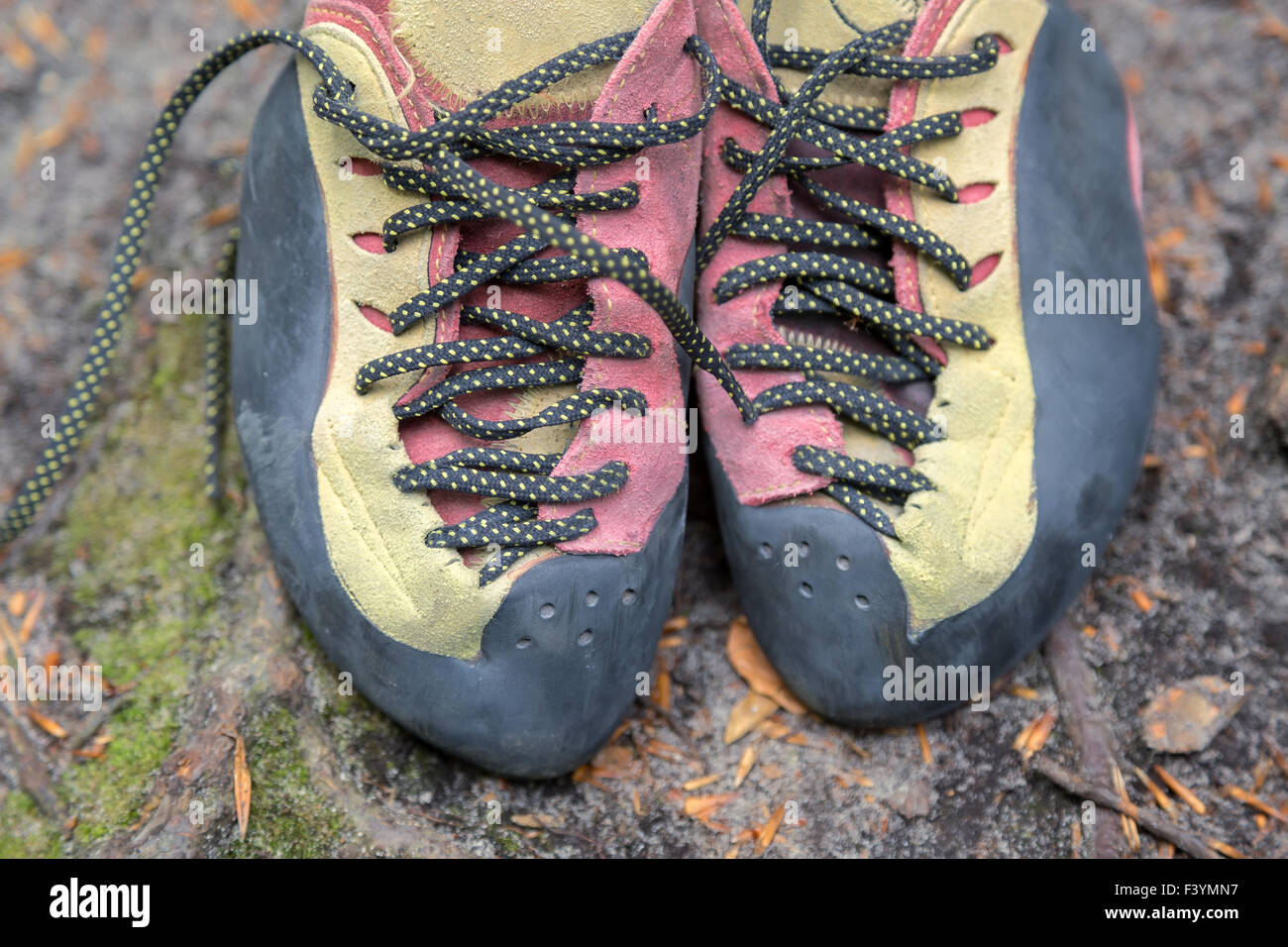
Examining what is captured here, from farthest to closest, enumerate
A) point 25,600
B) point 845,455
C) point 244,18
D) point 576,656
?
point 244,18 → point 25,600 → point 845,455 → point 576,656

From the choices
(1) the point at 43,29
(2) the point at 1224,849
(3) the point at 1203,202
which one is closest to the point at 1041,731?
(2) the point at 1224,849

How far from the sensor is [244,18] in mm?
2277

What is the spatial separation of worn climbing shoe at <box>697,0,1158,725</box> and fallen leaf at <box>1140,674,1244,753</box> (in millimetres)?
208

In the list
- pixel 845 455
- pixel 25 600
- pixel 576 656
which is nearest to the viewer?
pixel 576 656

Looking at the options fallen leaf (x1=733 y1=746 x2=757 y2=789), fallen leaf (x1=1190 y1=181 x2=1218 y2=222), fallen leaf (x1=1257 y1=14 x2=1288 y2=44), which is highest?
fallen leaf (x1=1257 y1=14 x2=1288 y2=44)

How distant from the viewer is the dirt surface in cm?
148

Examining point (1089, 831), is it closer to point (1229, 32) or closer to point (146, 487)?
point (146, 487)

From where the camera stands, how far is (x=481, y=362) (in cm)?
153

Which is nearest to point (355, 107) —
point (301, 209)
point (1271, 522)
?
point (301, 209)

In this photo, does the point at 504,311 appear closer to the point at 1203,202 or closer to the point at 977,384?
the point at 977,384

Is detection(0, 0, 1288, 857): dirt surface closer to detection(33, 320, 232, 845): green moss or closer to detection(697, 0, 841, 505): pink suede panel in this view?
detection(33, 320, 232, 845): green moss

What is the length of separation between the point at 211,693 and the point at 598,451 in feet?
1.98

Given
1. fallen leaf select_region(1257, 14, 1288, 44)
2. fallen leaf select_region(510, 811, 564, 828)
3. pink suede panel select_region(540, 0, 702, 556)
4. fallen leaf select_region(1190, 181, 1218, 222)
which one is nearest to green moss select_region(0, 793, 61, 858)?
fallen leaf select_region(510, 811, 564, 828)

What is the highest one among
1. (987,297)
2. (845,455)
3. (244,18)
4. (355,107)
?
(244,18)
